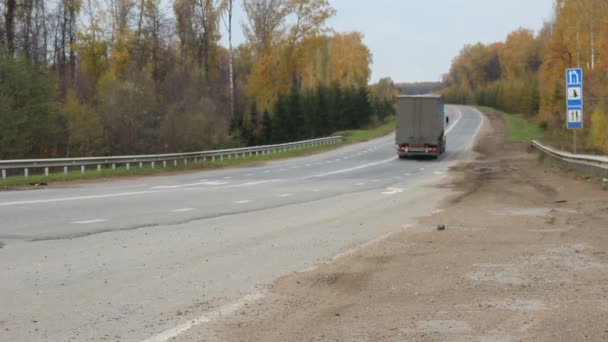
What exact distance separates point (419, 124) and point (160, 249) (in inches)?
1384

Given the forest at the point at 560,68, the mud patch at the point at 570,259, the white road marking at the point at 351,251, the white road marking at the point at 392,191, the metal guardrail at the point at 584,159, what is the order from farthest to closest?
the forest at the point at 560,68, the metal guardrail at the point at 584,159, the white road marking at the point at 392,191, the white road marking at the point at 351,251, the mud patch at the point at 570,259

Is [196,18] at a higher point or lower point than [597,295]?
higher

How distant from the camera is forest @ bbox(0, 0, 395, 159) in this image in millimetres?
46344

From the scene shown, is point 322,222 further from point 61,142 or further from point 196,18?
point 196,18

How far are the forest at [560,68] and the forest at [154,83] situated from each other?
2272cm

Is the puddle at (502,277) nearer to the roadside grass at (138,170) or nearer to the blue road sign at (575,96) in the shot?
the blue road sign at (575,96)

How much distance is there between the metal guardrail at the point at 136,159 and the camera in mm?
28309

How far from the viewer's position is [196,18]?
2534 inches

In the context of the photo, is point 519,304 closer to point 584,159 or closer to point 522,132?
point 584,159

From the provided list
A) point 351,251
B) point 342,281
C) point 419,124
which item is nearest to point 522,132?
point 419,124

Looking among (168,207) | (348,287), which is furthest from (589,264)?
(168,207)

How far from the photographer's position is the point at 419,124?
43656 mm

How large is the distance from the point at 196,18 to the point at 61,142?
1981 centimetres

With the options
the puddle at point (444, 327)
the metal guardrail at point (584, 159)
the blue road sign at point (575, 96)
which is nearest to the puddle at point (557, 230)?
the puddle at point (444, 327)
